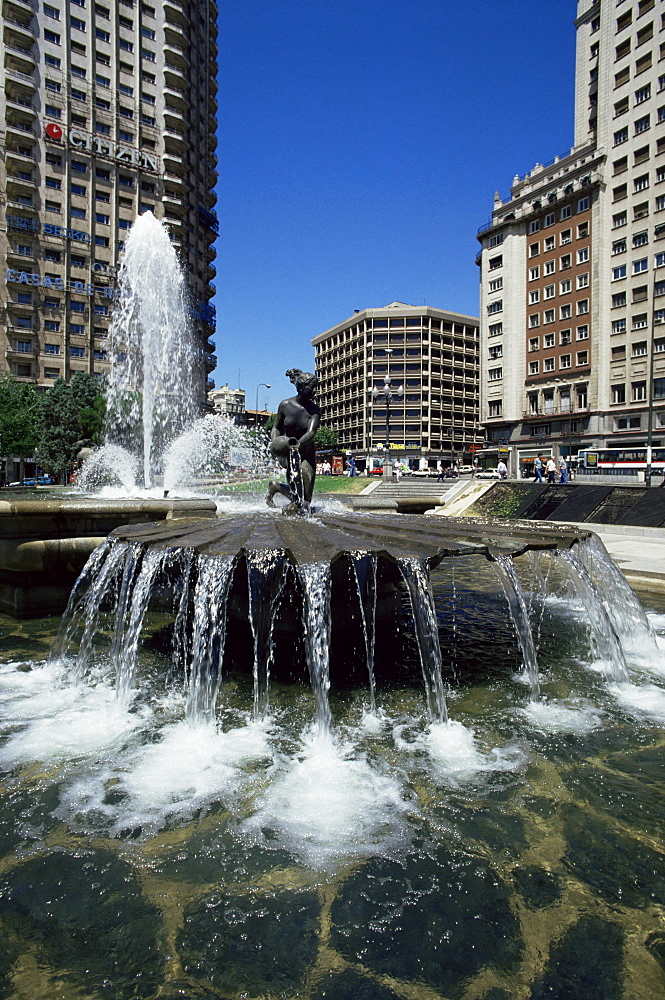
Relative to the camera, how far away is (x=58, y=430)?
129ft

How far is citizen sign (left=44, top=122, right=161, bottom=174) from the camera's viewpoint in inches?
1885

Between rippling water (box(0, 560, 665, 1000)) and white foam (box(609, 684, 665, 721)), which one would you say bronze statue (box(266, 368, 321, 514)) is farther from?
white foam (box(609, 684, 665, 721))

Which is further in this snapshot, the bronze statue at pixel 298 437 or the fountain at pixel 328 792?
the bronze statue at pixel 298 437

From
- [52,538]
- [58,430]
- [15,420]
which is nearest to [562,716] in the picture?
[52,538]

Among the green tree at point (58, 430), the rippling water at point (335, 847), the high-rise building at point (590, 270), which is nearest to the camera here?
the rippling water at point (335, 847)

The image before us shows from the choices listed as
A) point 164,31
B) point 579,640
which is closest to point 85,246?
point 164,31

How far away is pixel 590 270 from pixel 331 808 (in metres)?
53.2

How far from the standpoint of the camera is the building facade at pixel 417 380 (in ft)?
273

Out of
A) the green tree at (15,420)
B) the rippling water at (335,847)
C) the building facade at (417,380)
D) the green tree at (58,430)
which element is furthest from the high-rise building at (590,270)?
the rippling water at (335,847)

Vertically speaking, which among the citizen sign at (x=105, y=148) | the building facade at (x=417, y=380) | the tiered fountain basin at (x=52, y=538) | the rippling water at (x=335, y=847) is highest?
the citizen sign at (x=105, y=148)

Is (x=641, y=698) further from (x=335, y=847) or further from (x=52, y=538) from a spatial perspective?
(x=52, y=538)

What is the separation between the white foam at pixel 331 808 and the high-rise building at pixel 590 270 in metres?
40.8

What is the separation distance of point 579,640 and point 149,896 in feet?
18.5

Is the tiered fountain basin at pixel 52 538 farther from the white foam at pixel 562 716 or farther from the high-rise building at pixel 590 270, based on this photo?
the high-rise building at pixel 590 270
